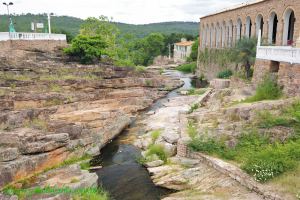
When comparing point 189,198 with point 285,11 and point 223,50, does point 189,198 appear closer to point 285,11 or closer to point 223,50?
point 285,11

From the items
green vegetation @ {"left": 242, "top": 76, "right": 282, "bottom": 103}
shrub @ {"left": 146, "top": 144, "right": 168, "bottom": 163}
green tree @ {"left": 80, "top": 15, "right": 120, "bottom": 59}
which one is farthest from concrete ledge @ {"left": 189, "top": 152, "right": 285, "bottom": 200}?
green tree @ {"left": 80, "top": 15, "right": 120, "bottom": 59}

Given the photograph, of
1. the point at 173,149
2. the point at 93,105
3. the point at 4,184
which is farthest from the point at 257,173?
the point at 93,105

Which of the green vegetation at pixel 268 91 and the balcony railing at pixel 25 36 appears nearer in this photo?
the green vegetation at pixel 268 91

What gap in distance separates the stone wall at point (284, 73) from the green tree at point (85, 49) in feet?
60.9

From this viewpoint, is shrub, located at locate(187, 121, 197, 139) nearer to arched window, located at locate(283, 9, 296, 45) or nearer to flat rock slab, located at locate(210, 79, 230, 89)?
flat rock slab, located at locate(210, 79, 230, 89)

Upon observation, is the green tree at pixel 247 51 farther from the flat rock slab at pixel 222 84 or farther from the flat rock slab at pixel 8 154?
the flat rock slab at pixel 8 154

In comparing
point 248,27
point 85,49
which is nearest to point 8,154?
point 85,49

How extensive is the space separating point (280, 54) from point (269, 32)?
945 centimetres

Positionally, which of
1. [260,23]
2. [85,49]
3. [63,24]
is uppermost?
[63,24]

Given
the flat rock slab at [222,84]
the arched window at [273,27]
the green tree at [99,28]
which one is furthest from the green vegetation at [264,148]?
the green tree at [99,28]

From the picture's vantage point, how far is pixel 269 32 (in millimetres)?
25797

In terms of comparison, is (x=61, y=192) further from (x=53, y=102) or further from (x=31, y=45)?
(x=31, y=45)

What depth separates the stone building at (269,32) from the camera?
16.4m

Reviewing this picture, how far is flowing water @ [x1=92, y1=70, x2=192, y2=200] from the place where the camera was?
44.0ft
